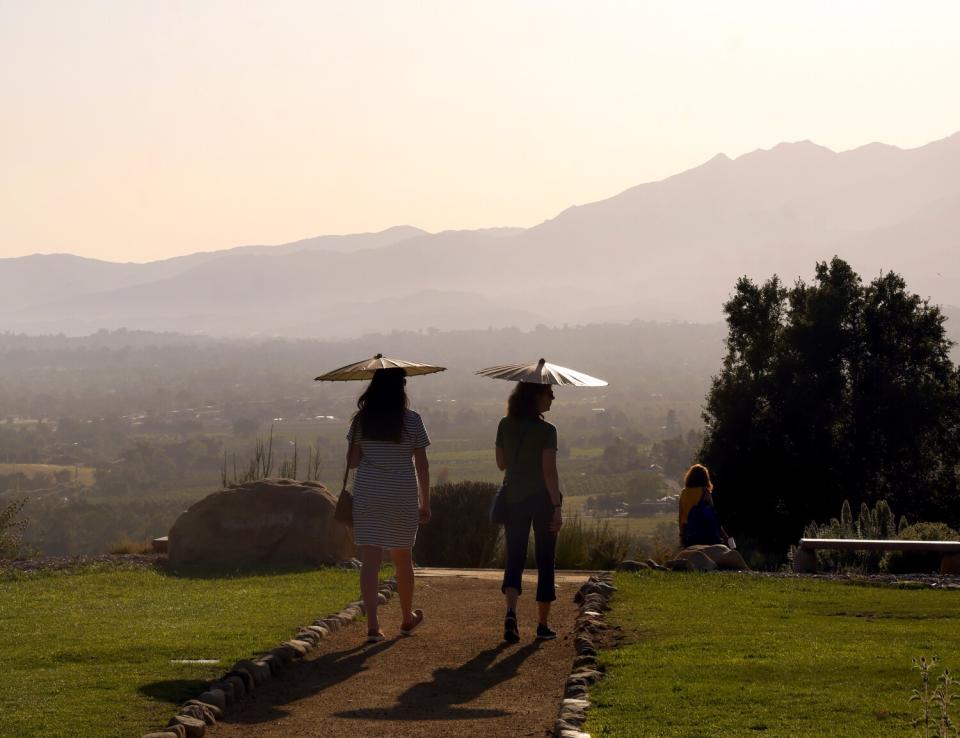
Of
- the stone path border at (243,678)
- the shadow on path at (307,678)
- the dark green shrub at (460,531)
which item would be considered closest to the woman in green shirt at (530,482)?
the shadow on path at (307,678)

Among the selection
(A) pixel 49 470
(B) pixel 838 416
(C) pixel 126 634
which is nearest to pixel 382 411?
(C) pixel 126 634

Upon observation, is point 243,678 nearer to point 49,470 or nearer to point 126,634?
→ point 126,634

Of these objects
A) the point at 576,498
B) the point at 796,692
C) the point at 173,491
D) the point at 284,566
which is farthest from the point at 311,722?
the point at 173,491

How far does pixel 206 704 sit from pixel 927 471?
2067 centimetres

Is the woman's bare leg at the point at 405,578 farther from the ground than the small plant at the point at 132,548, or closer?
farther from the ground

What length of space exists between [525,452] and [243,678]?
2834 mm

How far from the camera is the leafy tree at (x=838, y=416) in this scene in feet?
84.4

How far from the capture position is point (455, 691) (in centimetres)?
888

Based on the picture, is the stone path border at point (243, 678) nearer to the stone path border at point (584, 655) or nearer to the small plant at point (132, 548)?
the stone path border at point (584, 655)

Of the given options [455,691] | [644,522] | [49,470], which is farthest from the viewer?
[49,470]

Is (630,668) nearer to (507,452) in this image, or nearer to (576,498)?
(507,452)

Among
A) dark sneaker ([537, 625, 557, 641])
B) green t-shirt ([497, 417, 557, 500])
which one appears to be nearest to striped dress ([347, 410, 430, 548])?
green t-shirt ([497, 417, 557, 500])

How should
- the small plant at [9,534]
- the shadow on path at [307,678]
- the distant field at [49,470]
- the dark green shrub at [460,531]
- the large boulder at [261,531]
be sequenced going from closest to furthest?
the shadow on path at [307,678] → the large boulder at [261,531] → the dark green shrub at [460,531] → the small plant at [9,534] → the distant field at [49,470]

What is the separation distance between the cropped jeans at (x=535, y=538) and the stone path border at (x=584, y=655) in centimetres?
49
